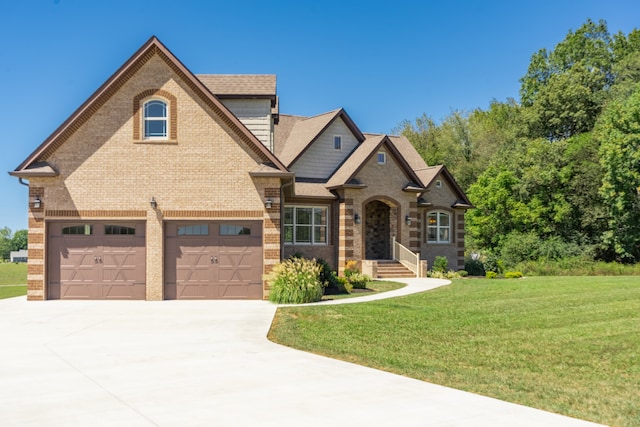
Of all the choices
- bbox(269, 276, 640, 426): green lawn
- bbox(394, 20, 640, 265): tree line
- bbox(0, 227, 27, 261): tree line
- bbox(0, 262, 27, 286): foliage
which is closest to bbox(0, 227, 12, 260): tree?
bbox(0, 227, 27, 261): tree line

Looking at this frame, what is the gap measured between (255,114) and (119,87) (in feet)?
17.8

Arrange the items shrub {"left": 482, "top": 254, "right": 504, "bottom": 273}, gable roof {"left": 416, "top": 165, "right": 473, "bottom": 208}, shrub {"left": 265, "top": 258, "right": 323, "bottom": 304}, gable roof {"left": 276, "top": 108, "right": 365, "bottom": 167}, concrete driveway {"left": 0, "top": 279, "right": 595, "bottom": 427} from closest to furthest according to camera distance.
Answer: concrete driveway {"left": 0, "top": 279, "right": 595, "bottom": 427}, shrub {"left": 265, "top": 258, "right": 323, "bottom": 304}, gable roof {"left": 276, "top": 108, "right": 365, "bottom": 167}, gable roof {"left": 416, "top": 165, "right": 473, "bottom": 208}, shrub {"left": 482, "top": 254, "right": 504, "bottom": 273}

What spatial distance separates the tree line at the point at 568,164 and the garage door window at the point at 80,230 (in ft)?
91.8

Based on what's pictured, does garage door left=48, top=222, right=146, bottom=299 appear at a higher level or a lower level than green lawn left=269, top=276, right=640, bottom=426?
higher

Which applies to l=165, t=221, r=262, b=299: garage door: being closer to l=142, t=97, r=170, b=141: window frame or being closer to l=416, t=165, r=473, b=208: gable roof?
l=142, t=97, r=170, b=141: window frame

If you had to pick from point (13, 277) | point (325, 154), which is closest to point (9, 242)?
point (13, 277)

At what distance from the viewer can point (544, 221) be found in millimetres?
43000

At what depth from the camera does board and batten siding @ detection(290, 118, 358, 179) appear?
30.0m

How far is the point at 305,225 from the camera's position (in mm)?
29391

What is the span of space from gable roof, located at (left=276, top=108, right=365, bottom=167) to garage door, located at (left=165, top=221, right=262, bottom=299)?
917cm

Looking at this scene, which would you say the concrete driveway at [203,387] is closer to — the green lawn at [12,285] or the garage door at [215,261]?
the garage door at [215,261]

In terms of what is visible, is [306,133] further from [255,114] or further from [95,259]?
[95,259]

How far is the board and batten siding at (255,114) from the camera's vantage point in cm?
2380

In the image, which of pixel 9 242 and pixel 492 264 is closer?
pixel 492 264
